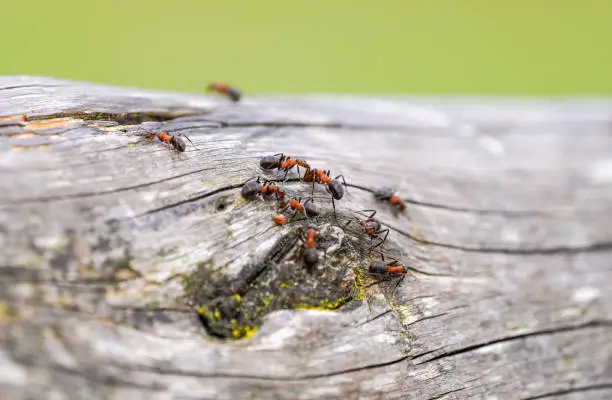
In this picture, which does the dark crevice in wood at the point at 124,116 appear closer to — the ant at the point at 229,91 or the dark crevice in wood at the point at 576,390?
the ant at the point at 229,91

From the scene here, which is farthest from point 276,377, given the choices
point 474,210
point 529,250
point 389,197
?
point 529,250

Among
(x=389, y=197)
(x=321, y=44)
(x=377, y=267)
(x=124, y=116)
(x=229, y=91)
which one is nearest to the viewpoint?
(x=377, y=267)

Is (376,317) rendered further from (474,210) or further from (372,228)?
(474,210)

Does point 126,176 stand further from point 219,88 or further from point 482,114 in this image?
point 482,114

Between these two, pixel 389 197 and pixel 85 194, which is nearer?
pixel 85 194

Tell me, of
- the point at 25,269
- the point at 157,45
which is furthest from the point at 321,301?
the point at 157,45
